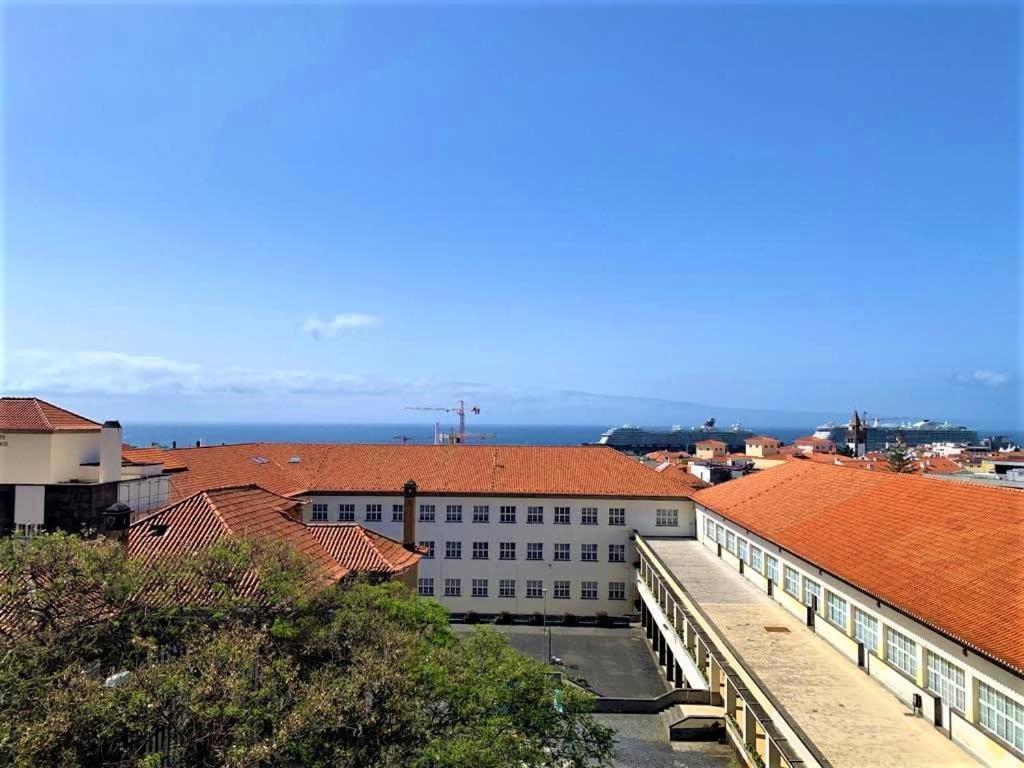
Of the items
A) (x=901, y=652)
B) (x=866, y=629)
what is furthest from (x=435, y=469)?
(x=901, y=652)

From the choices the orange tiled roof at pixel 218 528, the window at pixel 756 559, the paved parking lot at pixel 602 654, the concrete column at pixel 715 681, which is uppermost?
the orange tiled roof at pixel 218 528

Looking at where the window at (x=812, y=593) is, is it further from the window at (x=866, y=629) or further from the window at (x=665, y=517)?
the window at (x=665, y=517)

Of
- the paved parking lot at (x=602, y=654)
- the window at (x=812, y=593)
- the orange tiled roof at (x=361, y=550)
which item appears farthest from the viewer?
the paved parking lot at (x=602, y=654)

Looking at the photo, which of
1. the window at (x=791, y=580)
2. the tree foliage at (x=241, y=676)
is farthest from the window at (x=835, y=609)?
A: the tree foliage at (x=241, y=676)

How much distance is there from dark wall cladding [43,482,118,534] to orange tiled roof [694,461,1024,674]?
90.4 feet

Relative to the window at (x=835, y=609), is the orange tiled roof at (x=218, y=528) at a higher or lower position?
higher

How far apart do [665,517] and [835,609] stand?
817 inches

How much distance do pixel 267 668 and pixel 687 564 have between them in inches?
1112

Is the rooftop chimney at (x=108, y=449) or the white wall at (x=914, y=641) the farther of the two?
the rooftop chimney at (x=108, y=449)

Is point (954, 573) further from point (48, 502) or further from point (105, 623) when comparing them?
point (48, 502)

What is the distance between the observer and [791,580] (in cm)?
2784

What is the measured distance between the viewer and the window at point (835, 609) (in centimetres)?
2306

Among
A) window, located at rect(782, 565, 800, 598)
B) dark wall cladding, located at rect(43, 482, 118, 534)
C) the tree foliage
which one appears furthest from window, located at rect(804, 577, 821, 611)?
dark wall cladding, located at rect(43, 482, 118, 534)

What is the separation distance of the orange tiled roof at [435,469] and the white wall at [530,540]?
0.73 metres
